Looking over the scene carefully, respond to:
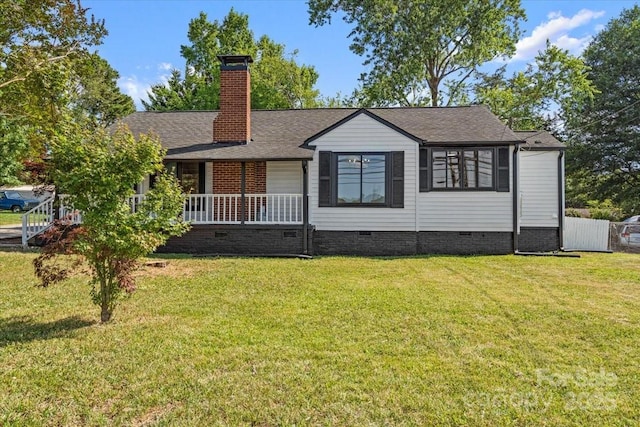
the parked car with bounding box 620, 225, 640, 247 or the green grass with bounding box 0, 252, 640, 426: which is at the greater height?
the parked car with bounding box 620, 225, 640, 247

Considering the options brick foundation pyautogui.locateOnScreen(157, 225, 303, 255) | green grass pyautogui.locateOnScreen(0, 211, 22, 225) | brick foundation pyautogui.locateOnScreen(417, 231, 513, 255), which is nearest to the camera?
brick foundation pyautogui.locateOnScreen(157, 225, 303, 255)

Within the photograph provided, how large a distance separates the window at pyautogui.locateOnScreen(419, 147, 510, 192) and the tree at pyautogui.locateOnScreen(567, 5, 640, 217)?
18.5 metres

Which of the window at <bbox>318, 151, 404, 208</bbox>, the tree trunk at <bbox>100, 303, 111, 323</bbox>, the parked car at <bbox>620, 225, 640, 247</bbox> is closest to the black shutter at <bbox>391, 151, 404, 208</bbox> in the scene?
the window at <bbox>318, 151, 404, 208</bbox>

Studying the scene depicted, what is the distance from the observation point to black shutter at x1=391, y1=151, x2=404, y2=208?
11539 mm

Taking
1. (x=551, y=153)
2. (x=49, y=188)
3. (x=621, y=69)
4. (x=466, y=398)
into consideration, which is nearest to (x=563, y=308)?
(x=466, y=398)

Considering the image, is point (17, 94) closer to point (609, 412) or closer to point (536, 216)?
point (609, 412)

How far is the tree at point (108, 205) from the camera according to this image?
4598 mm

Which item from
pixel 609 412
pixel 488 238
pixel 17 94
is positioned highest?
pixel 17 94

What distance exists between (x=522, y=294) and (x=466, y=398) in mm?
4200

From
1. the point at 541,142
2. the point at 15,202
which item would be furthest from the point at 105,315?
the point at 15,202

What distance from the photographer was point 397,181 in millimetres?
11570

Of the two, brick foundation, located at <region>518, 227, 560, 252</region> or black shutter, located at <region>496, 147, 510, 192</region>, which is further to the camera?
brick foundation, located at <region>518, 227, 560, 252</region>

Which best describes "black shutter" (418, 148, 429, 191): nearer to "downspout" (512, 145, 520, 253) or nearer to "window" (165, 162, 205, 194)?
"downspout" (512, 145, 520, 253)

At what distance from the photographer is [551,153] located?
12.4 meters
